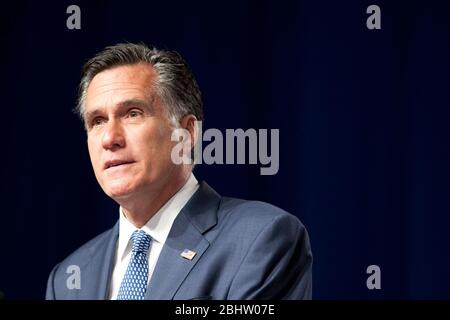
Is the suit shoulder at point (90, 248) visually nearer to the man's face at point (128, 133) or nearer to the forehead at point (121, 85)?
the man's face at point (128, 133)

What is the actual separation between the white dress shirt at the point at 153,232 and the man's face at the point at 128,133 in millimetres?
52

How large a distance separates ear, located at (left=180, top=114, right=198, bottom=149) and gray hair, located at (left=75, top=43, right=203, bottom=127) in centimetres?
1

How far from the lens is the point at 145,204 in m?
2.04

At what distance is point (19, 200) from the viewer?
2.64 metres

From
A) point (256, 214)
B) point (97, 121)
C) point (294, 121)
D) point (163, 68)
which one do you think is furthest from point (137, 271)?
point (294, 121)

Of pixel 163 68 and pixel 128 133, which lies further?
pixel 163 68

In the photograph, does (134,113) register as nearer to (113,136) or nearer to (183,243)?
(113,136)

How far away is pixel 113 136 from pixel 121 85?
5.6 inches

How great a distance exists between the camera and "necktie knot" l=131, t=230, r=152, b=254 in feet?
6.45

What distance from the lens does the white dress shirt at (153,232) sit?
1973mm
